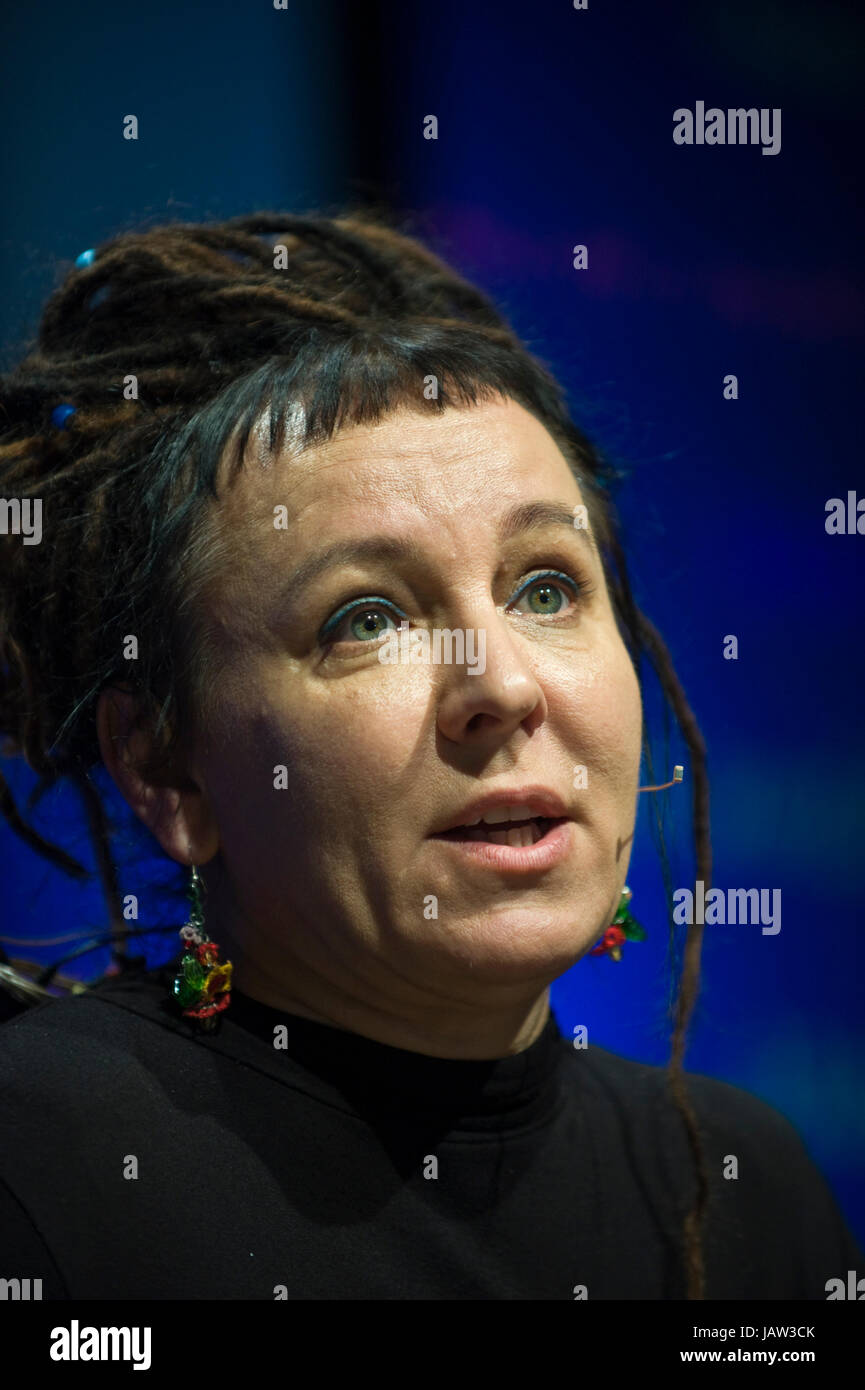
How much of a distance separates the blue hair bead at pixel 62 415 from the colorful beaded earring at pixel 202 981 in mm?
615

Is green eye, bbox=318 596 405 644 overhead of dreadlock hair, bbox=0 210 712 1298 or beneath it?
beneath

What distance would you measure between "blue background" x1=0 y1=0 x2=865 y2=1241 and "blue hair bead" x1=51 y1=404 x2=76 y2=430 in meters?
0.34

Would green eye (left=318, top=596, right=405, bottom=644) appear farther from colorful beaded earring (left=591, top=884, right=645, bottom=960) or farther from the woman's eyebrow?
colorful beaded earring (left=591, top=884, right=645, bottom=960)

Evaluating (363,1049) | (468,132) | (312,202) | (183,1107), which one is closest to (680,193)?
(468,132)

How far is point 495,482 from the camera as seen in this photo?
59.7 inches

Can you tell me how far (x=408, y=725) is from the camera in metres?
1.42

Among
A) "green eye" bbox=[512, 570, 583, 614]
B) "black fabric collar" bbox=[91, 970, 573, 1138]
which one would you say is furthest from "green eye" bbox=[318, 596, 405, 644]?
"black fabric collar" bbox=[91, 970, 573, 1138]

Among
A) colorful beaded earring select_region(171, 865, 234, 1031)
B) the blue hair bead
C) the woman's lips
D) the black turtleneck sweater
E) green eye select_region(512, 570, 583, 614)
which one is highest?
the blue hair bead

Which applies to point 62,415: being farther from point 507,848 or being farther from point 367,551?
point 507,848

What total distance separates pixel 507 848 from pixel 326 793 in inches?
7.6

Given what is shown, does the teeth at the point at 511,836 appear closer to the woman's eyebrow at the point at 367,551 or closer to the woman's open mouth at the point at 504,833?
the woman's open mouth at the point at 504,833

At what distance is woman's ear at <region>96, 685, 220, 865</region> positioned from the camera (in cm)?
158
